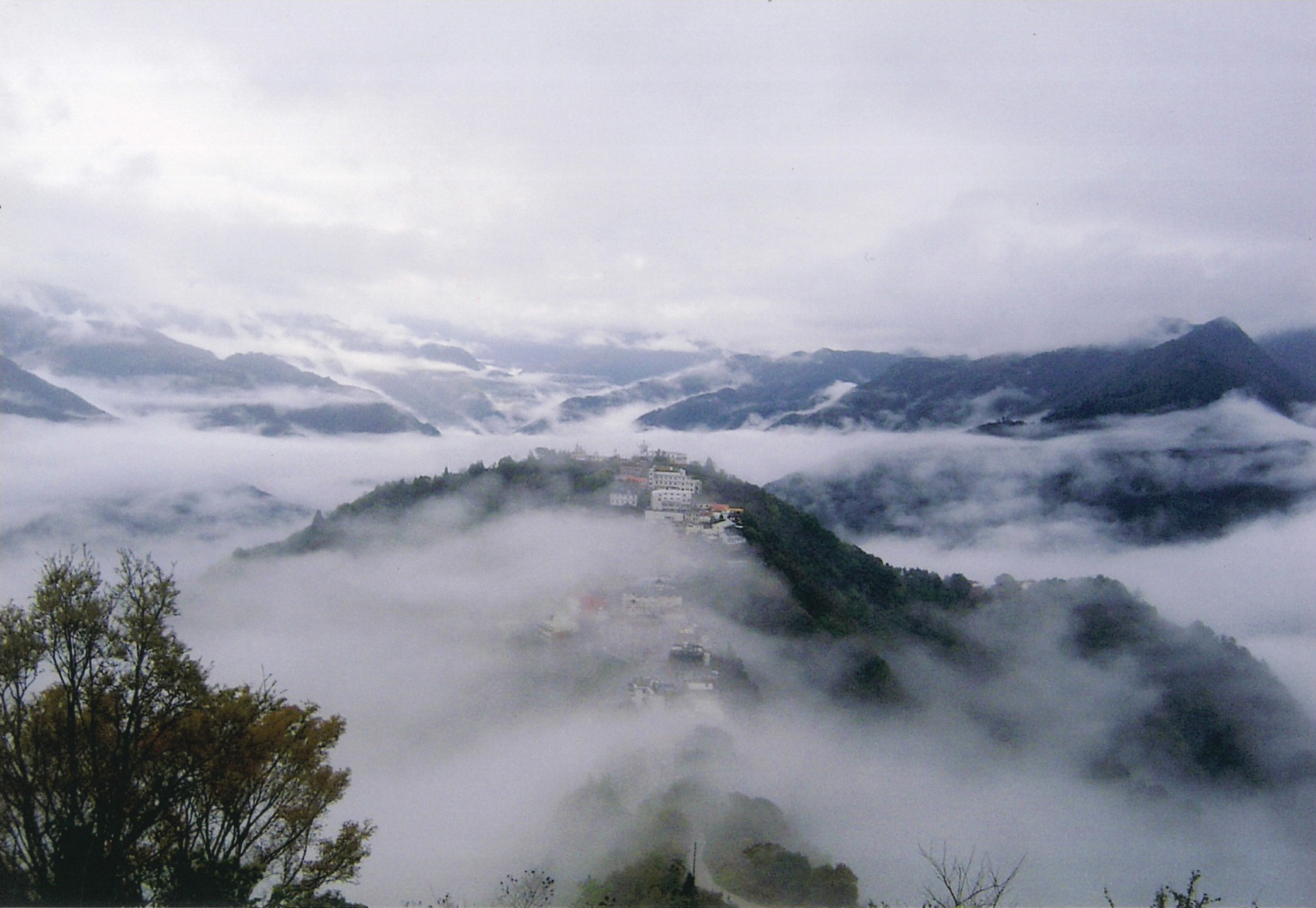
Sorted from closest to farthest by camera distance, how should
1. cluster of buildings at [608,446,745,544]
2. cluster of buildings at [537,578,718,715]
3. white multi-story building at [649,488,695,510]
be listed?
cluster of buildings at [537,578,718,715], cluster of buildings at [608,446,745,544], white multi-story building at [649,488,695,510]

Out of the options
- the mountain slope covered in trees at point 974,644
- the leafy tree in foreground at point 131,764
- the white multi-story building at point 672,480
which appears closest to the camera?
the leafy tree in foreground at point 131,764

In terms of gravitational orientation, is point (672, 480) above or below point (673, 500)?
above

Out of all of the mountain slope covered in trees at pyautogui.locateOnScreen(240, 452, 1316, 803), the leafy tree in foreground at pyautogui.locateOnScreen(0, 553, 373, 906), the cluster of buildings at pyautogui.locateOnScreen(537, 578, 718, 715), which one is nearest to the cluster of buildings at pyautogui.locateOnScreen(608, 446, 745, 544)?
the mountain slope covered in trees at pyautogui.locateOnScreen(240, 452, 1316, 803)

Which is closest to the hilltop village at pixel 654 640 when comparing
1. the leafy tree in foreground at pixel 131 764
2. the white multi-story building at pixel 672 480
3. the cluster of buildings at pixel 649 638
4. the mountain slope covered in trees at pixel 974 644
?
the cluster of buildings at pixel 649 638

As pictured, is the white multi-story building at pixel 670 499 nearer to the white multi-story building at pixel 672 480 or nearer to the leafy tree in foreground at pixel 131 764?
the white multi-story building at pixel 672 480

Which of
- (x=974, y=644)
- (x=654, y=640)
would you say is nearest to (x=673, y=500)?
(x=654, y=640)

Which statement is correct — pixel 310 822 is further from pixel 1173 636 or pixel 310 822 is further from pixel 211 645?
pixel 1173 636

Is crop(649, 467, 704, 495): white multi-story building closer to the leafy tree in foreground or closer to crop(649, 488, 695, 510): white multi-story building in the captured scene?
crop(649, 488, 695, 510): white multi-story building

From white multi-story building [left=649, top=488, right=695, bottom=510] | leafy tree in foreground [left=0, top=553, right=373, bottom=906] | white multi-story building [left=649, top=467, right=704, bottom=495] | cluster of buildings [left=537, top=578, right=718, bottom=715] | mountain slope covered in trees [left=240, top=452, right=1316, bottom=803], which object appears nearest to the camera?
leafy tree in foreground [left=0, top=553, right=373, bottom=906]

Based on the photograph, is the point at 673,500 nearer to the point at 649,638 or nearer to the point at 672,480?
the point at 672,480
